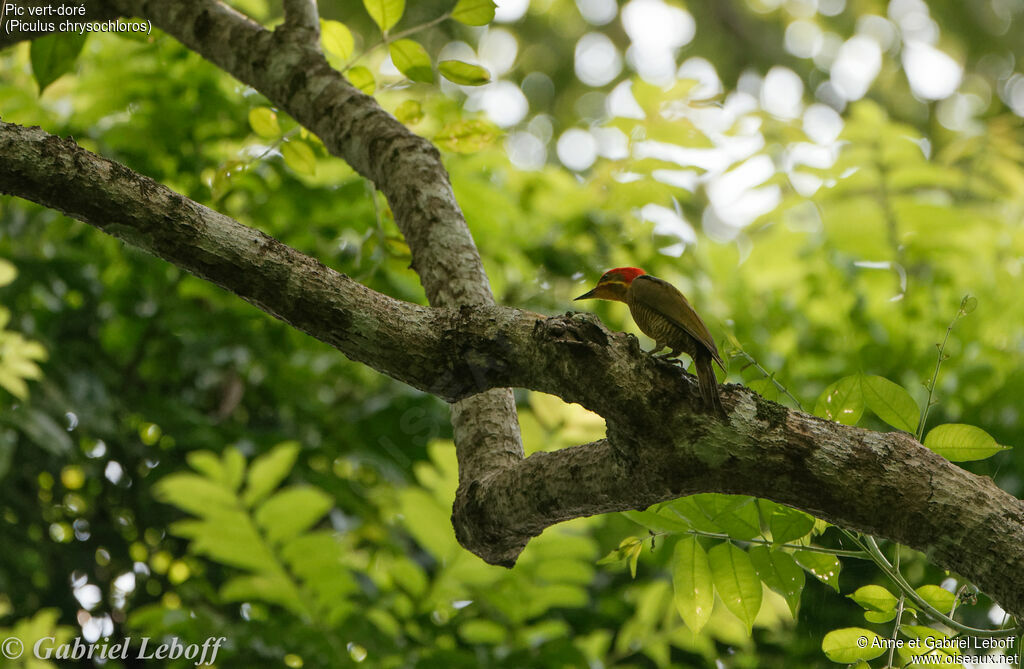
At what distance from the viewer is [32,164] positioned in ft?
4.97

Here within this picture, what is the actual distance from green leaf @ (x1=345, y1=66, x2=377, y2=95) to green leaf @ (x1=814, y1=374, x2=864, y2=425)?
1.79 metres

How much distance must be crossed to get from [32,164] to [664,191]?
2.59 meters

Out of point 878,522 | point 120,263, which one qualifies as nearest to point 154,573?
point 120,263

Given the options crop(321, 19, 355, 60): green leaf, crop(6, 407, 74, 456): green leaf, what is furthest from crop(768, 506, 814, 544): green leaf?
crop(6, 407, 74, 456): green leaf

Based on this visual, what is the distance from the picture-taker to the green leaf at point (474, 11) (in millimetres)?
2473

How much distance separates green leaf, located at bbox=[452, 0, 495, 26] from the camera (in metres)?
2.47

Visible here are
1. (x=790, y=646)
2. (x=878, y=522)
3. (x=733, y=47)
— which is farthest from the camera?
(x=733, y=47)

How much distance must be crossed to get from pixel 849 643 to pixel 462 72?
6.01 ft

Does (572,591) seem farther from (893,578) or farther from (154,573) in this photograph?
(154,573)

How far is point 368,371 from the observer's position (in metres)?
4.16

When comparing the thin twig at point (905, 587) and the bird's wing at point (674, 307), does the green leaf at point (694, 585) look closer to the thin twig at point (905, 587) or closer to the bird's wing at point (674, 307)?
A: the thin twig at point (905, 587)

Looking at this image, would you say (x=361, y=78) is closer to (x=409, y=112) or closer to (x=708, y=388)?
(x=409, y=112)

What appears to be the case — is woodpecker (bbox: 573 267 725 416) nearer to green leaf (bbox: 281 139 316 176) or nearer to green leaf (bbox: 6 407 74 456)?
green leaf (bbox: 281 139 316 176)

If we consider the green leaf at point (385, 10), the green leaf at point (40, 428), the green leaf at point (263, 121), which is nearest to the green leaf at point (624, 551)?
the green leaf at point (385, 10)
